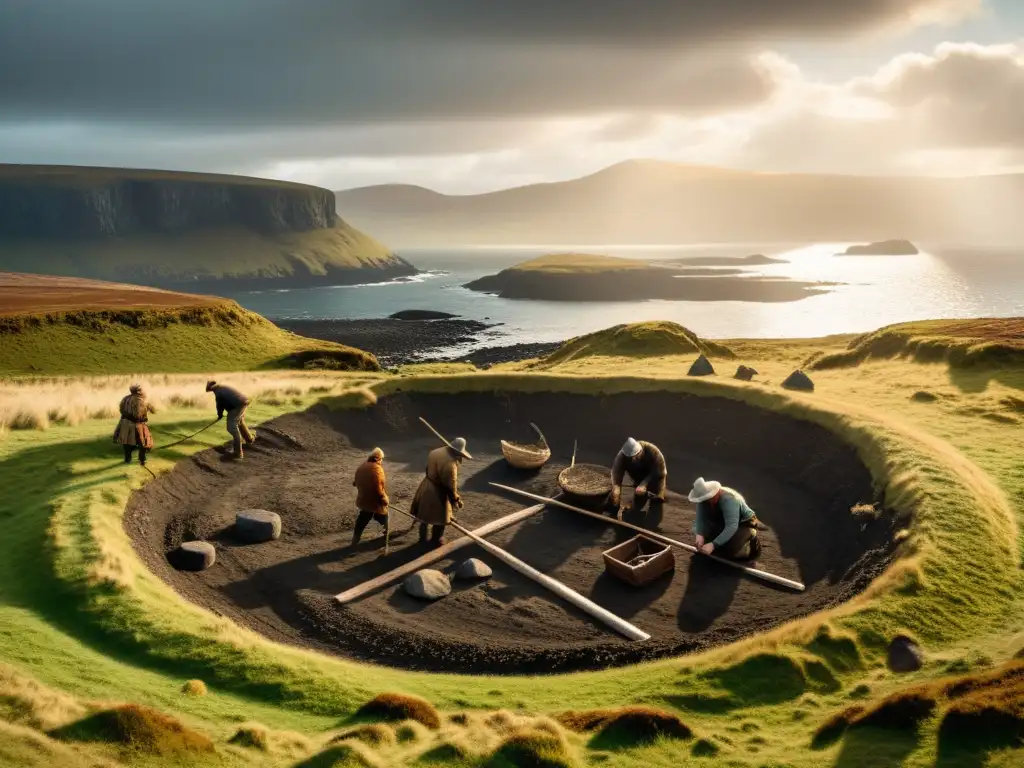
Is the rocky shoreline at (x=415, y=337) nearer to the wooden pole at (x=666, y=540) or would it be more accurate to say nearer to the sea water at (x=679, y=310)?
the sea water at (x=679, y=310)

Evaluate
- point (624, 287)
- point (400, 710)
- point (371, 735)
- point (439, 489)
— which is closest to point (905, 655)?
point (400, 710)

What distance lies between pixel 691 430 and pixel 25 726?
2127cm

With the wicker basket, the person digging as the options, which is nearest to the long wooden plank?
the wicker basket

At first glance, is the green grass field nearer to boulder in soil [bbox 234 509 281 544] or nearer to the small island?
boulder in soil [bbox 234 509 281 544]

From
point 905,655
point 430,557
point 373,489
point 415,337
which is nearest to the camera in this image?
point 905,655

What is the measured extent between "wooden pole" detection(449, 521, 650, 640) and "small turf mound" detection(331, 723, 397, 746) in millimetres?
6244

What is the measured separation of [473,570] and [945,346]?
3145cm

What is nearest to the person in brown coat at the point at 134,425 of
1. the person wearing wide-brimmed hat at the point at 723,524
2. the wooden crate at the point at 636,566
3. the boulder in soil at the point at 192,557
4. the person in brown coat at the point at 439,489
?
the boulder in soil at the point at 192,557

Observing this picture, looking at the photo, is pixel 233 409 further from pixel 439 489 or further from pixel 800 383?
pixel 800 383

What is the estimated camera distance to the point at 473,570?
15117mm

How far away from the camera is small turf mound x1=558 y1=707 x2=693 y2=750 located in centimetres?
786

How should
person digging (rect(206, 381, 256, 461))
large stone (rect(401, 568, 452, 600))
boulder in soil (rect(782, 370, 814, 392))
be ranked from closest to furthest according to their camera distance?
large stone (rect(401, 568, 452, 600)) → person digging (rect(206, 381, 256, 461)) → boulder in soil (rect(782, 370, 814, 392))

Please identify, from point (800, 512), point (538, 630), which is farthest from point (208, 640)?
point (800, 512)

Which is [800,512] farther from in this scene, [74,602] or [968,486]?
[74,602]
